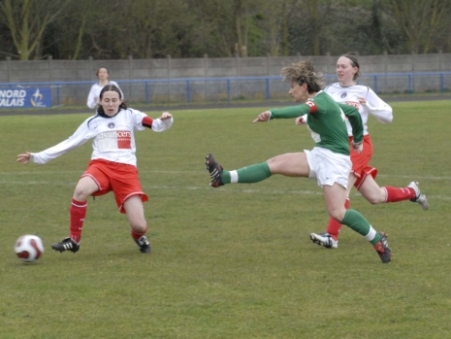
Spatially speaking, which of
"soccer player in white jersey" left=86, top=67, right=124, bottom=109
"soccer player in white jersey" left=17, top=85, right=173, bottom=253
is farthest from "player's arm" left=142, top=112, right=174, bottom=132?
"soccer player in white jersey" left=86, top=67, right=124, bottom=109

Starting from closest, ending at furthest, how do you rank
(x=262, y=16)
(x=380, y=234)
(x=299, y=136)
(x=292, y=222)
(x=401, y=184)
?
(x=380, y=234) < (x=292, y=222) < (x=401, y=184) < (x=299, y=136) < (x=262, y=16)

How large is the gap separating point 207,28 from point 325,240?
38.8 metres

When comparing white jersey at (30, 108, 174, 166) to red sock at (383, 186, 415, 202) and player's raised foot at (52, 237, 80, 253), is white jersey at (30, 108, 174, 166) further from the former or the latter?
red sock at (383, 186, 415, 202)

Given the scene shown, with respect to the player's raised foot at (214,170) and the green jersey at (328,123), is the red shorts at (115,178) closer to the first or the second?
the player's raised foot at (214,170)

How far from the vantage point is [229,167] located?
13633 millimetres

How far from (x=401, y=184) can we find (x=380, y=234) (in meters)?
4.76

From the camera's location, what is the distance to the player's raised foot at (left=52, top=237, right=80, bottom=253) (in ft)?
23.9

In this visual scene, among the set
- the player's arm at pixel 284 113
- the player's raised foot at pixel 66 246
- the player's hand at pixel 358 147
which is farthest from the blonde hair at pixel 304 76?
the player's raised foot at pixel 66 246

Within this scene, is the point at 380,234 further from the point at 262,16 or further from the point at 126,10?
the point at 262,16

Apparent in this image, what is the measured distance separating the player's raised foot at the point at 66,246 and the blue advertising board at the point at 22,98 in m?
27.0

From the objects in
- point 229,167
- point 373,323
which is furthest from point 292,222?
point 229,167

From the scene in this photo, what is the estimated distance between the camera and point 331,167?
680cm

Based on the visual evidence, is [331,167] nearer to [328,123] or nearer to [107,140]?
[328,123]

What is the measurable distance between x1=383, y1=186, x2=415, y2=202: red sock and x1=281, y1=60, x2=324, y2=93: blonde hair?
1.72 m
